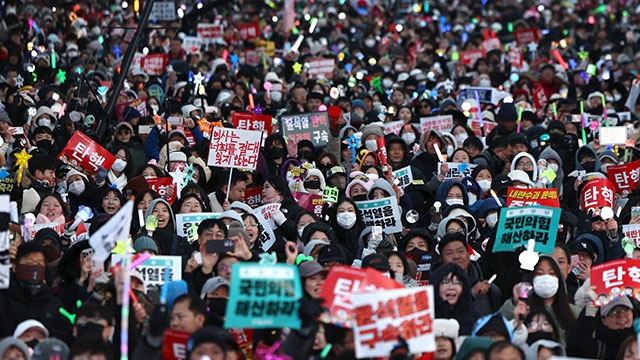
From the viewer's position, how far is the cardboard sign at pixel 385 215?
32.9ft

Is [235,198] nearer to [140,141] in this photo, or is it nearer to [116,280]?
[140,141]

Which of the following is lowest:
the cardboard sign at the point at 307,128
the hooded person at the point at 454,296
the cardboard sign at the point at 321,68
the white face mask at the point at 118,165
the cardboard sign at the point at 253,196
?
the hooded person at the point at 454,296

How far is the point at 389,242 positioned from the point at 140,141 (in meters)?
4.16

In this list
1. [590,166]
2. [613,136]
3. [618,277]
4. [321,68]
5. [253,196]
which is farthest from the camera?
[321,68]

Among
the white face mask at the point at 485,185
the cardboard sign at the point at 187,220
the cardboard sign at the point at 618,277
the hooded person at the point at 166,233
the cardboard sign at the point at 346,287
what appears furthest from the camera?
the white face mask at the point at 485,185

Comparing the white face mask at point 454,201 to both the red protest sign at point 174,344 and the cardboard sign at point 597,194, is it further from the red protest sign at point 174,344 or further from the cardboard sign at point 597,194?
the red protest sign at point 174,344

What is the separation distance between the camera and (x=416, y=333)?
658 cm

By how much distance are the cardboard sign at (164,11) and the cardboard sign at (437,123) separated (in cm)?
726

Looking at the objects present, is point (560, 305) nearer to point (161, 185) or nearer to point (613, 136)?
point (161, 185)

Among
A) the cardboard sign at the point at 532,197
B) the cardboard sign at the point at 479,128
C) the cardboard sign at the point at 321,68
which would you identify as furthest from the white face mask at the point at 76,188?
the cardboard sign at the point at 321,68

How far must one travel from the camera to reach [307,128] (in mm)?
13070

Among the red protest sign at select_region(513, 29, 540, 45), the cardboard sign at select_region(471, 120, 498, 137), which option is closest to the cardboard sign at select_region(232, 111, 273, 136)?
the cardboard sign at select_region(471, 120, 498, 137)

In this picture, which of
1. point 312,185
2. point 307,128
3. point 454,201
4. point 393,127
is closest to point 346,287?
point 454,201

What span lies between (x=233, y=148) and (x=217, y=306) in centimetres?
372
